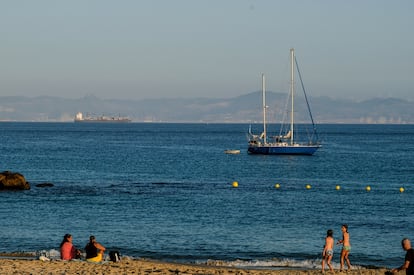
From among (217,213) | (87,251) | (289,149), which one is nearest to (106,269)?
(87,251)

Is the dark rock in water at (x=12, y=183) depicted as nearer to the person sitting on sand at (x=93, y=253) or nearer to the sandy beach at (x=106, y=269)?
the sandy beach at (x=106, y=269)

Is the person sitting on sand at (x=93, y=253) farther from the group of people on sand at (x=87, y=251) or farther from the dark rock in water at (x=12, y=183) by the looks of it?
the dark rock in water at (x=12, y=183)

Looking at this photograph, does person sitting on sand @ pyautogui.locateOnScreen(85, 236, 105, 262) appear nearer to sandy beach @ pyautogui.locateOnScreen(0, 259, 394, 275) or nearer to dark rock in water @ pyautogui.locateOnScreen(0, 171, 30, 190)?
sandy beach @ pyautogui.locateOnScreen(0, 259, 394, 275)

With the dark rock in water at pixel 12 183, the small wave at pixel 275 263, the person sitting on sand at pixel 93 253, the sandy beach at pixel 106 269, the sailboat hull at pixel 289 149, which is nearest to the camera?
the sandy beach at pixel 106 269

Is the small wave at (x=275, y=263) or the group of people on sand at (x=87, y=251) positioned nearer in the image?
the group of people on sand at (x=87, y=251)

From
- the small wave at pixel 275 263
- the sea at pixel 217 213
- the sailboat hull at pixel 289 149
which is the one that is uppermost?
the sailboat hull at pixel 289 149

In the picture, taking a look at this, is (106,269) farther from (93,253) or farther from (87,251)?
(87,251)

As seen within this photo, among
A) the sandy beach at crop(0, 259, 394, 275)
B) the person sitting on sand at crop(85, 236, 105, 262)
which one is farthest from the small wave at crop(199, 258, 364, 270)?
the person sitting on sand at crop(85, 236, 105, 262)

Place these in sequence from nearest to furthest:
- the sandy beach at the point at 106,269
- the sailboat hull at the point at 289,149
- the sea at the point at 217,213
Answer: the sandy beach at the point at 106,269 → the sea at the point at 217,213 → the sailboat hull at the point at 289,149

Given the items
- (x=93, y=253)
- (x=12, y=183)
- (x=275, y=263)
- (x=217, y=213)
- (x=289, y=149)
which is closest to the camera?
(x=93, y=253)

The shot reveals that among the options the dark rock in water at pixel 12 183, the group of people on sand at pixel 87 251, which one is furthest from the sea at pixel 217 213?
the group of people on sand at pixel 87 251

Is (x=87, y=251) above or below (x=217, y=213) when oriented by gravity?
above

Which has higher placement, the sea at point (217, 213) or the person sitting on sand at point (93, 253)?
the person sitting on sand at point (93, 253)

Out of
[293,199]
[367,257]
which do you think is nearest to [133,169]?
[293,199]
